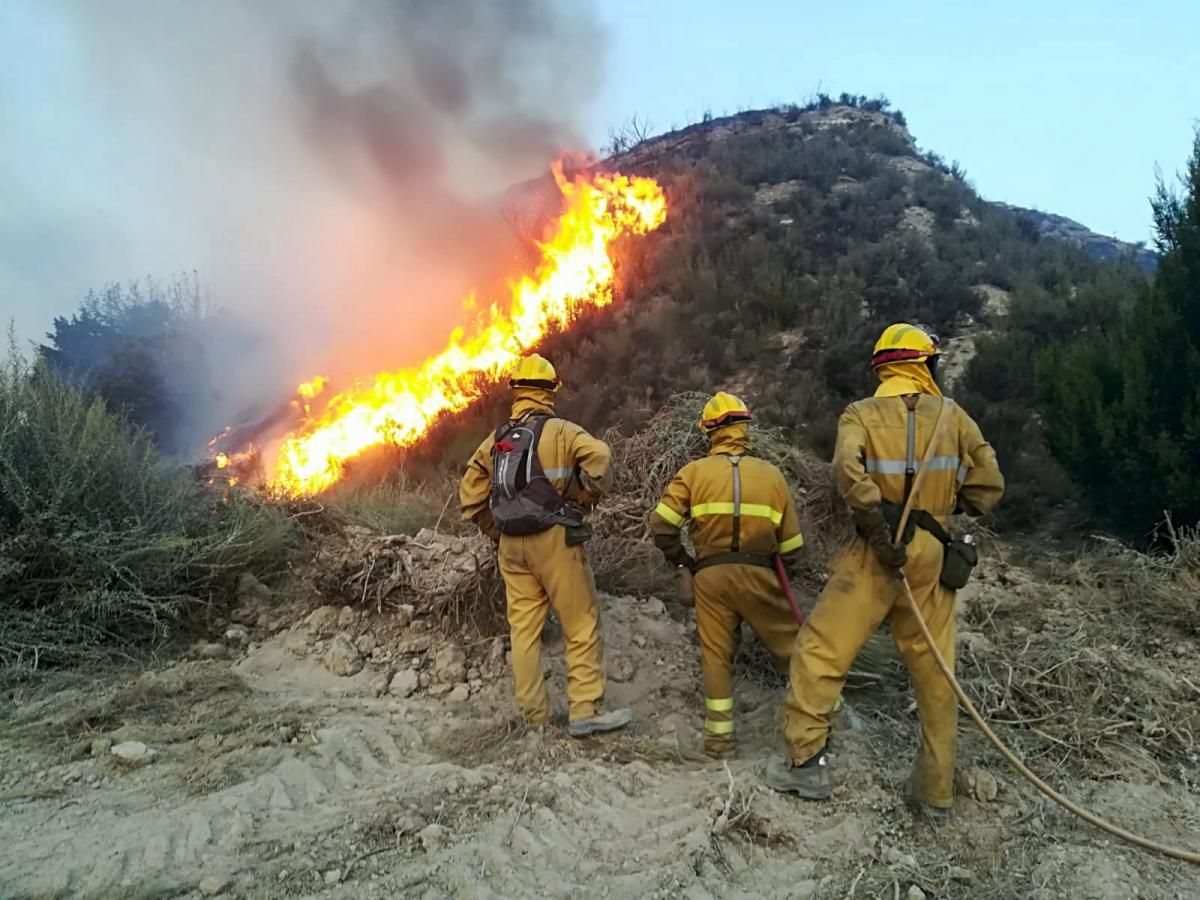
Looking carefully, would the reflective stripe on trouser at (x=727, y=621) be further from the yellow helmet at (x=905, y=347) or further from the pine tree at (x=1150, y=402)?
the pine tree at (x=1150, y=402)

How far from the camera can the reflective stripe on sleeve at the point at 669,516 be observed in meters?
4.27

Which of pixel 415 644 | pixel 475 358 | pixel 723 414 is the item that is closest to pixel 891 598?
pixel 723 414

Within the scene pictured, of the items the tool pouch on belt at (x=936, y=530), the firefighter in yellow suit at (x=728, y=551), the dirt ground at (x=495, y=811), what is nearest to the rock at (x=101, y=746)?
the dirt ground at (x=495, y=811)

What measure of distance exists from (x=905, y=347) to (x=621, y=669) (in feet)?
8.90

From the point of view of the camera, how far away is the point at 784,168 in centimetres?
2000

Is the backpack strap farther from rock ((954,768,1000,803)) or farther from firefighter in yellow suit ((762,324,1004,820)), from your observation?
rock ((954,768,1000,803))

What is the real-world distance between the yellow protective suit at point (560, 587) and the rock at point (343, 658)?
160 cm

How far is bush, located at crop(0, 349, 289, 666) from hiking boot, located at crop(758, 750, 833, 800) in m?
4.26

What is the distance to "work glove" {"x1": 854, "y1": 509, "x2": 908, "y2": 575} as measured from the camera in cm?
338

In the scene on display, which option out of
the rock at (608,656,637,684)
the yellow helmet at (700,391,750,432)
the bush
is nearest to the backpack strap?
the yellow helmet at (700,391,750,432)

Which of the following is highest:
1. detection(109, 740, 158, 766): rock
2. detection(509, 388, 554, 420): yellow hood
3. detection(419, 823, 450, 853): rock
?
detection(509, 388, 554, 420): yellow hood

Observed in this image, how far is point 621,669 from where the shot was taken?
518 centimetres

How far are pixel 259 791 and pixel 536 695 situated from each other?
1.44 m

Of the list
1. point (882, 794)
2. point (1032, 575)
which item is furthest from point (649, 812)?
point (1032, 575)
